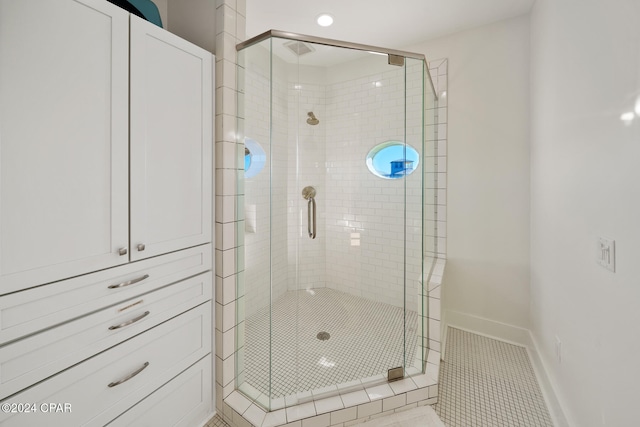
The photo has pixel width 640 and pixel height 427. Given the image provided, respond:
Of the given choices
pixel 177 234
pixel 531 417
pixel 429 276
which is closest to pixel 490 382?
pixel 531 417

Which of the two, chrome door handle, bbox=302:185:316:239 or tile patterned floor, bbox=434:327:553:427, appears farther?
chrome door handle, bbox=302:185:316:239

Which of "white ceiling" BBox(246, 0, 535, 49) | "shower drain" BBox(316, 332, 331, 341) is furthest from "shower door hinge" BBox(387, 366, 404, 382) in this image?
"white ceiling" BBox(246, 0, 535, 49)

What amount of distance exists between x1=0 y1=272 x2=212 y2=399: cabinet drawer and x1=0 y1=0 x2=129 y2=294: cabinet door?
0.19 meters

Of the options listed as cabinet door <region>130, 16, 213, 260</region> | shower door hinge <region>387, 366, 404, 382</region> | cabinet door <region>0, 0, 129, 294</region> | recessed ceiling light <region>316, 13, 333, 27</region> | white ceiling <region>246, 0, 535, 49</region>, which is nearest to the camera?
cabinet door <region>0, 0, 129, 294</region>

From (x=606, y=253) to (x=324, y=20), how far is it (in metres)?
2.34

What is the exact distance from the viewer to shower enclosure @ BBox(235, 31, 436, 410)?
4.94ft

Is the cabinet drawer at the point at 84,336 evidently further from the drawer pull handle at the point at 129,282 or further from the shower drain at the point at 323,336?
the shower drain at the point at 323,336

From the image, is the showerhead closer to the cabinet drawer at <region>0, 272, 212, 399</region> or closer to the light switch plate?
the cabinet drawer at <region>0, 272, 212, 399</region>

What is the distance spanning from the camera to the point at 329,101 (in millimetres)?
1793

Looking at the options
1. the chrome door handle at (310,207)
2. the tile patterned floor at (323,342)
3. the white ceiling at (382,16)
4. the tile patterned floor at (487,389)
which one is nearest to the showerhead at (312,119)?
the chrome door handle at (310,207)

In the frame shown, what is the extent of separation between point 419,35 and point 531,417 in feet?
9.54

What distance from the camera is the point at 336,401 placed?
146cm

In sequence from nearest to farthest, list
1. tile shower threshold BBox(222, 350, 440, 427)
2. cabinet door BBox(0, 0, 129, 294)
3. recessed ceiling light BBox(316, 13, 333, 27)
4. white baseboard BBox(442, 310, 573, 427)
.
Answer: cabinet door BBox(0, 0, 129, 294) < tile shower threshold BBox(222, 350, 440, 427) < white baseboard BBox(442, 310, 573, 427) < recessed ceiling light BBox(316, 13, 333, 27)

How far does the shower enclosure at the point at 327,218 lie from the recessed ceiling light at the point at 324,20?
73cm
